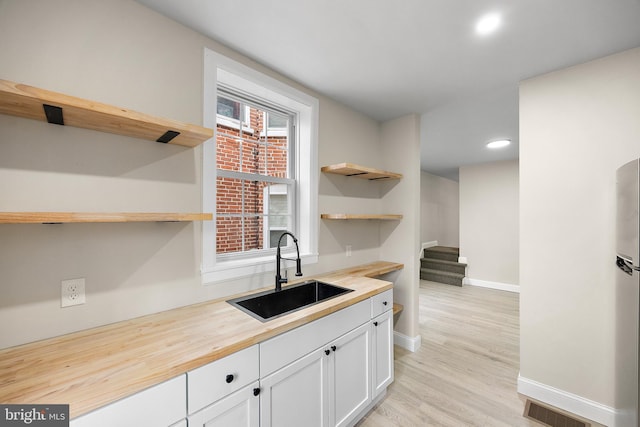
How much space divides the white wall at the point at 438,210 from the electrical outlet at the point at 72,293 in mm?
6463

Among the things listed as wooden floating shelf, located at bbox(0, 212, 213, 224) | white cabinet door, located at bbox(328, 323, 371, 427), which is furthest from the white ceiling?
white cabinet door, located at bbox(328, 323, 371, 427)

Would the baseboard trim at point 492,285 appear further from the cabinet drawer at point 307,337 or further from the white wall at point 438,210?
the cabinet drawer at point 307,337

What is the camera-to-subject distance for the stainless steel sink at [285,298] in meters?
1.73

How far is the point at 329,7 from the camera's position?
4.62 ft

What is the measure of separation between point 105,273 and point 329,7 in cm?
182

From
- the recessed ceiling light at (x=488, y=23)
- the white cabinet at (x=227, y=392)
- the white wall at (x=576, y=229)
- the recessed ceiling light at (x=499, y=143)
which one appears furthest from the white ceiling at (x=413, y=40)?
the white cabinet at (x=227, y=392)

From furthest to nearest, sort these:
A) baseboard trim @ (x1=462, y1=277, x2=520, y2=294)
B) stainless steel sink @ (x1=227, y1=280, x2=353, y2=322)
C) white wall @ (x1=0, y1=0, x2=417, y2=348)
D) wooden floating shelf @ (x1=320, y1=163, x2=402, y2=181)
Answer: baseboard trim @ (x1=462, y1=277, x2=520, y2=294)
wooden floating shelf @ (x1=320, y1=163, x2=402, y2=181)
stainless steel sink @ (x1=227, y1=280, x2=353, y2=322)
white wall @ (x1=0, y1=0, x2=417, y2=348)

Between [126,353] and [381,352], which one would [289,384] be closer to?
[126,353]

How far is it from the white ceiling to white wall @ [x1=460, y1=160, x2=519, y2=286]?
3.29 m

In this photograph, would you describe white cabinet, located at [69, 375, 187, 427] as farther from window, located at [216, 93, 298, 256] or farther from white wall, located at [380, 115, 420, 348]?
white wall, located at [380, 115, 420, 348]

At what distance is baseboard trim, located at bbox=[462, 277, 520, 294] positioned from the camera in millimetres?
5094

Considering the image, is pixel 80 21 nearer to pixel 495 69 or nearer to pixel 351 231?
pixel 351 231

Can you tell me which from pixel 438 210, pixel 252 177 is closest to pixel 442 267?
pixel 438 210

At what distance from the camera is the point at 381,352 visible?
6.65 ft
